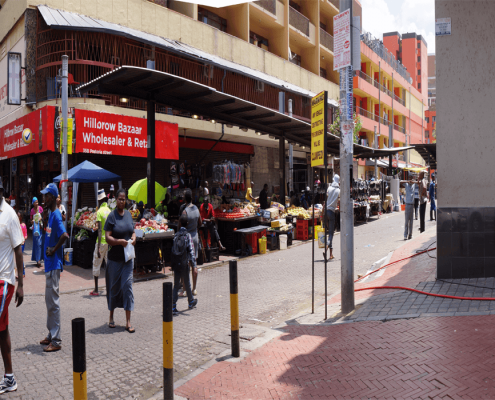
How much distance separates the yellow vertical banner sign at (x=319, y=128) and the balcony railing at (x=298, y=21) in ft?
81.4

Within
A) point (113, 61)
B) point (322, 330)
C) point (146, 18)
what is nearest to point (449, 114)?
point (322, 330)

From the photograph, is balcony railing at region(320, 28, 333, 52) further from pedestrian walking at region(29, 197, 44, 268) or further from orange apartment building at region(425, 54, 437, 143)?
orange apartment building at region(425, 54, 437, 143)

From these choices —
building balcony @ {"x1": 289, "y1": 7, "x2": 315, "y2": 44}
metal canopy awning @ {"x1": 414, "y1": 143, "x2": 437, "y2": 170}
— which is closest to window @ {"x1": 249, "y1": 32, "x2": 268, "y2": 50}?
building balcony @ {"x1": 289, "y1": 7, "x2": 315, "y2": 44}

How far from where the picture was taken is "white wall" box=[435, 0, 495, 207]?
6.98m

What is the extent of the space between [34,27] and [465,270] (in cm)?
1730

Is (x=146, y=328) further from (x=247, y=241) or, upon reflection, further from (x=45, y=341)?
(x=247, y=241)

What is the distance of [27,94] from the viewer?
16.8 meters

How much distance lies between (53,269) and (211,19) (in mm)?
21352

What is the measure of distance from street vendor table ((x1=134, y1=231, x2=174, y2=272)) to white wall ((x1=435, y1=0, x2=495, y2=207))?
634 centimetres

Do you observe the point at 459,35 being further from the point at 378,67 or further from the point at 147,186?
the point at 378,67

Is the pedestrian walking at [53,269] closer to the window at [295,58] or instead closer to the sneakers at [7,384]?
the sneakers at [7,384]

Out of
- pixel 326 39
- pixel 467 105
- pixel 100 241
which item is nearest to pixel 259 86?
pixel 326 39

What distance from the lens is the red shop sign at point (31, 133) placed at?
49.3 feet

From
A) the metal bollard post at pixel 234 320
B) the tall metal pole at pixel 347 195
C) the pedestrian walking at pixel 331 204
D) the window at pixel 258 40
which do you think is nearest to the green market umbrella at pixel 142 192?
the pedestrian walking at pixel 331 204
